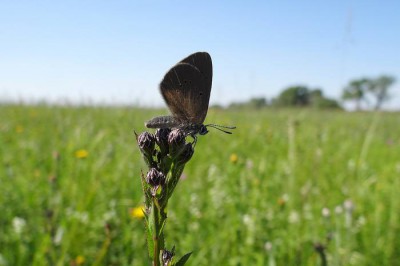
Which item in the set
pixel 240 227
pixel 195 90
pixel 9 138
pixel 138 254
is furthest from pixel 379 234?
pixel 9 138

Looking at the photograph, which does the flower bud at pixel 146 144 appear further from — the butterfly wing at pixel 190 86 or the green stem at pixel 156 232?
the butterfly wing at pixel 190 86

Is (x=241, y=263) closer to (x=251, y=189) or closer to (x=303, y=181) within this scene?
(x=251, y=189)

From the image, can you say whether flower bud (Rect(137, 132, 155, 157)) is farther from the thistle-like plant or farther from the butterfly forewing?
the butterfly forewing

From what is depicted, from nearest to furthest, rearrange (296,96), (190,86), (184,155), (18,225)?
(184,155) < (190,86) < (18,225) < (296,96)

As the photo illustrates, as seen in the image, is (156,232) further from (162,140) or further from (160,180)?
(162,140)

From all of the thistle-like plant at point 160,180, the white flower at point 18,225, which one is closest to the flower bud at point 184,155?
the thistle-like plant at point 160,180

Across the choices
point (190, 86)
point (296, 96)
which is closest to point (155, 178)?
point (190, 86)

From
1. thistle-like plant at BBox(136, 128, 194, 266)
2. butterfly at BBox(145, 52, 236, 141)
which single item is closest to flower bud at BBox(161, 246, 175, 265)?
thistle-like plant at BBox(136, 128, 194, 266)
